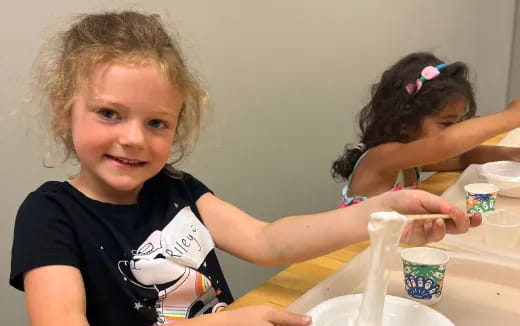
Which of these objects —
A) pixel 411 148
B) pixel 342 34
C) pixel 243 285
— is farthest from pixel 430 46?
pixel 243 285

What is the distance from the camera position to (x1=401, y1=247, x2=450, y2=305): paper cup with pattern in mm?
760

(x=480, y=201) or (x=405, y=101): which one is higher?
(x=405, y=101)

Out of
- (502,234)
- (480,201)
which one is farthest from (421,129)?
(502,234)

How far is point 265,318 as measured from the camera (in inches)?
25.6

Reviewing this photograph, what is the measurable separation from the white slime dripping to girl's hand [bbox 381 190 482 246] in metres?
0.13

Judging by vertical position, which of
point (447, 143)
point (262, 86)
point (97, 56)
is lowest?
point (447, 143)

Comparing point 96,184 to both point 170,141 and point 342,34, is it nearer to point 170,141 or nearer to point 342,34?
point 170,141

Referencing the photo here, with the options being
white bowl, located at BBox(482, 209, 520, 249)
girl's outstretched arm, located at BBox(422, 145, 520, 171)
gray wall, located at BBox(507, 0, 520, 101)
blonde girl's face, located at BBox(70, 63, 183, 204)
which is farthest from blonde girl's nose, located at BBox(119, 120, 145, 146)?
gray wall, located at BBox(507, 0, 520, 101)

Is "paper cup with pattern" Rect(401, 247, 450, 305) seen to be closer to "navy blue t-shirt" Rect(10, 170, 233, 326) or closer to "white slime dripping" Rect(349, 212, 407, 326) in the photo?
"white slime dripping" Rect(349, 212, 407, 326)

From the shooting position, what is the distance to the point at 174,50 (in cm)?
88

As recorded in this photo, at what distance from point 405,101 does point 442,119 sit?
0.37 feet

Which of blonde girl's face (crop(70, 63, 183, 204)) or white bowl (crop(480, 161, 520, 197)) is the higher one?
blonde girl's face (crop(70, 63, 183, 204))

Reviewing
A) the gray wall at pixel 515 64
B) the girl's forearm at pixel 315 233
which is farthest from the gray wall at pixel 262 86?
the gray wall at pixel 515 64

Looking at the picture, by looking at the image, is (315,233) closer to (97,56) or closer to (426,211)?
(426,211)
